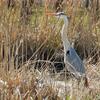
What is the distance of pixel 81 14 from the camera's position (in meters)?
5.62

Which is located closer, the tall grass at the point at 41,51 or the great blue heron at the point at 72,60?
the tall grass at the point at 41,51

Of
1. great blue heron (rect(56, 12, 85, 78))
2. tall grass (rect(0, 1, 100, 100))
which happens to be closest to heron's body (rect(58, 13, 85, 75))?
great blue heron (rect(56, 12, 85, 78))

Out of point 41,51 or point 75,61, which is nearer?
point 75,61

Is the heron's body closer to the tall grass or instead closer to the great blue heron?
the great blue heron

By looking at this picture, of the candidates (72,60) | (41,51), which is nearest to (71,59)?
(72,60)

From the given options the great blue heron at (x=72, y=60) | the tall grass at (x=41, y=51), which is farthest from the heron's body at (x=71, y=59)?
the tall grass at (x=41, y=51)

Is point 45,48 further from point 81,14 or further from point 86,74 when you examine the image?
point 86,74

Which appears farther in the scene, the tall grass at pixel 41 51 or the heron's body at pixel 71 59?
the heron's body at pixel 71 59

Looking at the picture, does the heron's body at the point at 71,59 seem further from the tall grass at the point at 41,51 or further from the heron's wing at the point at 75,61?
the tall grass at the point at 41,51

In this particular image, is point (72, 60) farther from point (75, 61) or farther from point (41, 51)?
point (41, 51)

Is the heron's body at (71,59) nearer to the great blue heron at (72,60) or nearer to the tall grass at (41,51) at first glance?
the great blue heron at (72,60)

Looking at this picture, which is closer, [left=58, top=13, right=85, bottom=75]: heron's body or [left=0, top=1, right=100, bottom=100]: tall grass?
[left=0, top=1, right=100, bottom=100]: tall grass

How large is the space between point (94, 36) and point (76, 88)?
202cm

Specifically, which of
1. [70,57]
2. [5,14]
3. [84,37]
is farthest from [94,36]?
[5,14]
